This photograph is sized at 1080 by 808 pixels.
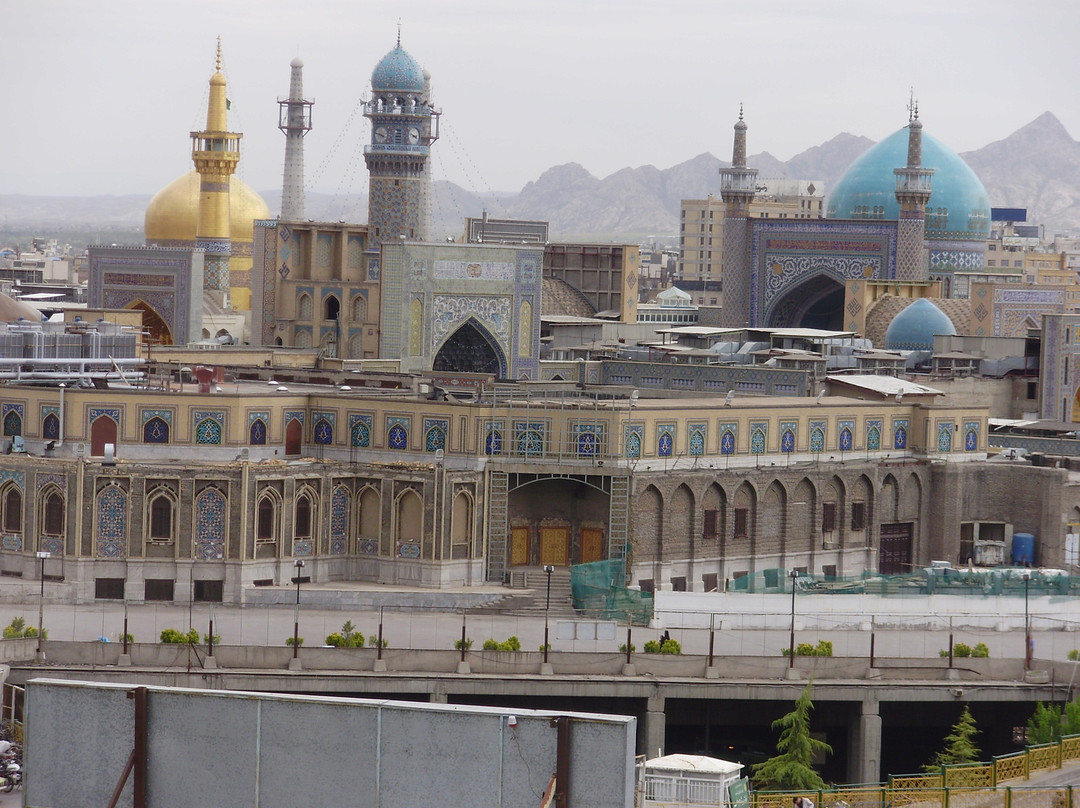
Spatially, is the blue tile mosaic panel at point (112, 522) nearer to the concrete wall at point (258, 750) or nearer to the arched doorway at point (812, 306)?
the concrete wall at point (258, 750)

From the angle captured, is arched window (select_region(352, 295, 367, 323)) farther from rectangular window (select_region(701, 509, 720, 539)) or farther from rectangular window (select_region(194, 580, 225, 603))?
rectangular window (select_region(194, 580, 225, 603))

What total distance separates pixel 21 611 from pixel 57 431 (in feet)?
13.8

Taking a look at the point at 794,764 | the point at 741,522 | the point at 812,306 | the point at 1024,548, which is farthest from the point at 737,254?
the point at 794,764

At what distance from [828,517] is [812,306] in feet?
102

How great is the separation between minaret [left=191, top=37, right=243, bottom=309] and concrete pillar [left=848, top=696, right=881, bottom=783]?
45.7 metres

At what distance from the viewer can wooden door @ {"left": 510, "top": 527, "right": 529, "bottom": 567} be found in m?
41.9

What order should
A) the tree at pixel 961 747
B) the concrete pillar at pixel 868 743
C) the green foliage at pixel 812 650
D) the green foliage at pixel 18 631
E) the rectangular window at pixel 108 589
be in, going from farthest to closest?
the rectangular window at pixel 108 589, the green foliage at pixel 812 650, the concrete pillar at pixel 868 743, the green foliage at pixel 18 631, the tree at pixel 961 747

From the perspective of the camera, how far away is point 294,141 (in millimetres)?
91312

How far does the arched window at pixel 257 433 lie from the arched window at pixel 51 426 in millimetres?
3559

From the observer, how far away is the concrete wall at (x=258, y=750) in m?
18.1

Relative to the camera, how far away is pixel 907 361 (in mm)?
64438

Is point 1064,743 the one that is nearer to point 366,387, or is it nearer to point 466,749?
point 466,749

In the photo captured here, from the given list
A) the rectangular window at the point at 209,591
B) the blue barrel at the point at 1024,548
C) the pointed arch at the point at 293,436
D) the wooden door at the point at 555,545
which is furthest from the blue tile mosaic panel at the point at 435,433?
the blue barrel at the point at 1024,548

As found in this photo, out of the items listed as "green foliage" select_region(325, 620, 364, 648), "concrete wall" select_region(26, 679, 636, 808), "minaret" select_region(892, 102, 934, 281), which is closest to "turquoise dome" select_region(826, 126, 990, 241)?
"minaret" select_region(892, 102, 934, 281)
